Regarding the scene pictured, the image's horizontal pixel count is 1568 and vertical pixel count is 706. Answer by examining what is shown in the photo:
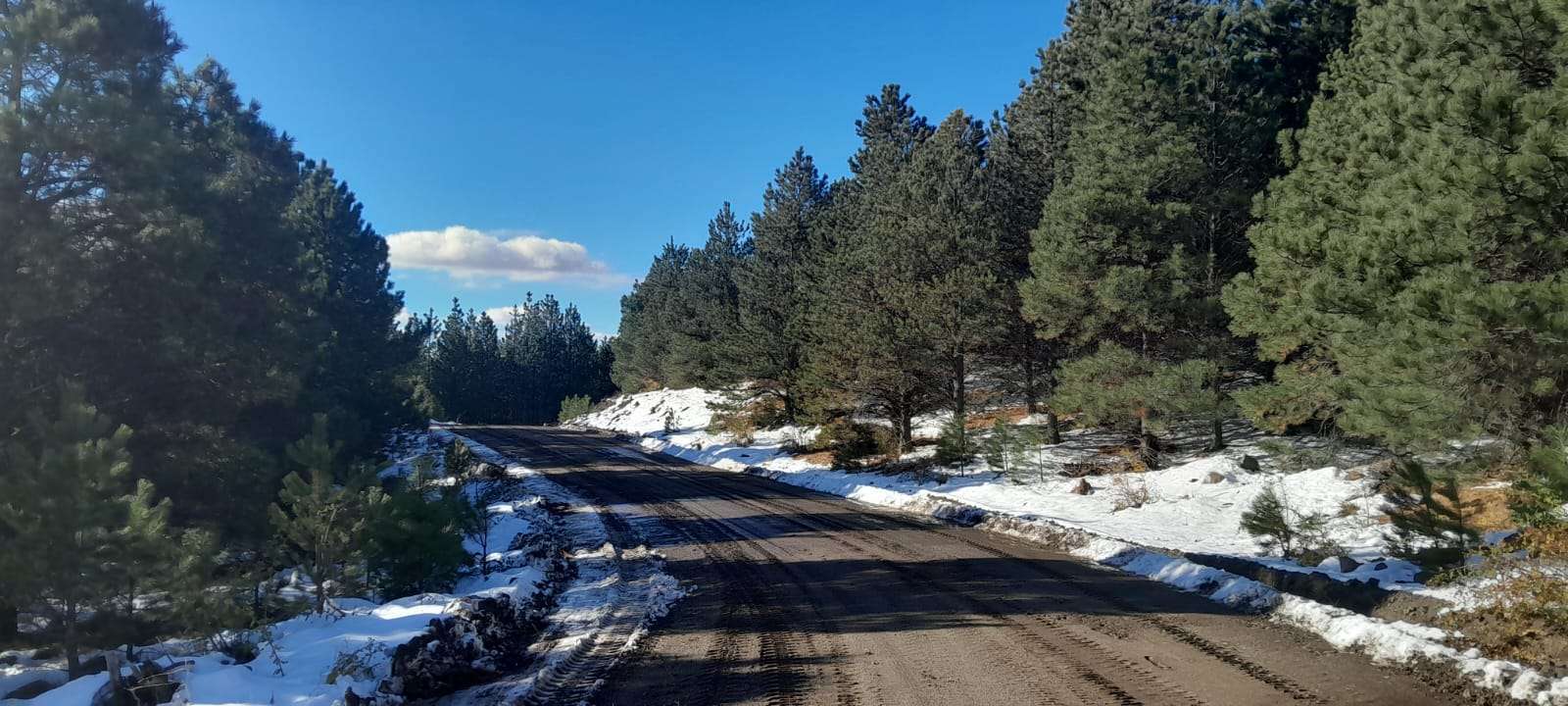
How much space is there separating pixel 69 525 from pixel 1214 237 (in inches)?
828

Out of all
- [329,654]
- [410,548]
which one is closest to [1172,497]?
[410,548]

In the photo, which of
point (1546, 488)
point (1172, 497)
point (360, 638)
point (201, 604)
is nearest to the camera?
point (201, 604)

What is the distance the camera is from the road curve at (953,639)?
217 inches

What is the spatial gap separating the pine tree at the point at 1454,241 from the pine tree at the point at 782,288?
749 inches

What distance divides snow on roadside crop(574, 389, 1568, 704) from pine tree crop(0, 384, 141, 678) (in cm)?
1016

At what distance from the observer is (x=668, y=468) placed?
2742cm

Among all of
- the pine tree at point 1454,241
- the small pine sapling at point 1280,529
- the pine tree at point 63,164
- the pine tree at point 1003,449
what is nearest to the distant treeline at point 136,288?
the pine tree at point 63,164

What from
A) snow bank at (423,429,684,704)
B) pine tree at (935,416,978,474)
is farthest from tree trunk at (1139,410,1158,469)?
snow bank at (423,429,684,704)

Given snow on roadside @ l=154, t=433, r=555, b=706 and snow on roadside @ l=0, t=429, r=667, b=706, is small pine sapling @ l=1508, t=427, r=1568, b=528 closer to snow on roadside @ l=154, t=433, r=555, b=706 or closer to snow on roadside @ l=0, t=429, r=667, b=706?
snow on roadside @ l=0, t=429, r=667, b=706

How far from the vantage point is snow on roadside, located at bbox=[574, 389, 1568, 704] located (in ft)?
19.1

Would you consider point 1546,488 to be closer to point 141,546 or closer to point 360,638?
point 360,638

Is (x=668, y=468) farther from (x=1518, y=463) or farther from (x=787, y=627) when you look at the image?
(x=1518, y=463)

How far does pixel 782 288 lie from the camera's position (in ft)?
107

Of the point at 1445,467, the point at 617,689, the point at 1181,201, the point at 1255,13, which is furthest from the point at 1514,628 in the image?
the point at 1255,13
